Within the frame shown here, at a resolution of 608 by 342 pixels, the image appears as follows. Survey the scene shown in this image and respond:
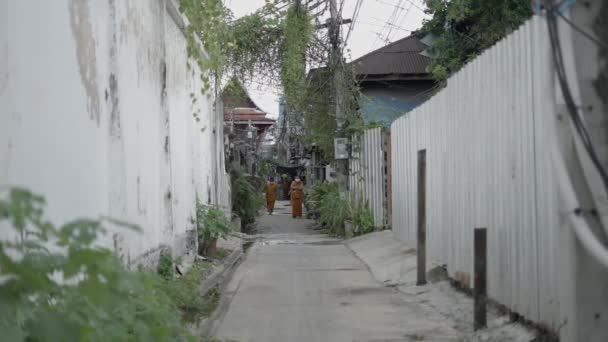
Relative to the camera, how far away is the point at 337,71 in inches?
697

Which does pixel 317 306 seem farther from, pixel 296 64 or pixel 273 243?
pixel 296 64

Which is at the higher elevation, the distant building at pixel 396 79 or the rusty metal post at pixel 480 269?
the distant building at pixel 396 79

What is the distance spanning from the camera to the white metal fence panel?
14031mm

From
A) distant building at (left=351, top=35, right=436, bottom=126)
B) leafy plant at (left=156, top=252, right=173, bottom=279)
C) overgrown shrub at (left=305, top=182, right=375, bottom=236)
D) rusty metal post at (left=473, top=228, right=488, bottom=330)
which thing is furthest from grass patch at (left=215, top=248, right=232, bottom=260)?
distant building at (left=351, top=35, right=436, bottom=126)

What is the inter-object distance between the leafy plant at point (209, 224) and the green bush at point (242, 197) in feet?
26.8

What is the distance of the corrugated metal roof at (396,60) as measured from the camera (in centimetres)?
2267

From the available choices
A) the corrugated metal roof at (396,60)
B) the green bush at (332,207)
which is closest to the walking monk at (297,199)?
the green bush at (332,207)

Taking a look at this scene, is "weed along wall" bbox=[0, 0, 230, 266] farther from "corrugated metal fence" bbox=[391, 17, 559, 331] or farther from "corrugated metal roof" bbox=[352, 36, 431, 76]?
"corrugated metal roof" bbox=[352, 36, 431, 76]

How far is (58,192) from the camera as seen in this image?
409 centimetres

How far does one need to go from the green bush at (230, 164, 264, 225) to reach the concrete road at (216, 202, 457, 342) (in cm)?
744

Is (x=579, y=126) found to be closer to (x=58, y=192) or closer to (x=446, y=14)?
(x=58, y=192)

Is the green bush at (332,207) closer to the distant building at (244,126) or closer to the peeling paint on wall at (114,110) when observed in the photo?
the distant building at (244,126)

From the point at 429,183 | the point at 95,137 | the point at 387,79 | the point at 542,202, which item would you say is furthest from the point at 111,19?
the point at 387,79

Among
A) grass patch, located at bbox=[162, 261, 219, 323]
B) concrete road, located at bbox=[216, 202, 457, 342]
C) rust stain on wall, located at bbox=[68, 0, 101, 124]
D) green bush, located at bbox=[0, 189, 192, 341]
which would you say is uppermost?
rust stain on wall, located at bbox=[68, 0, 101, 124]
